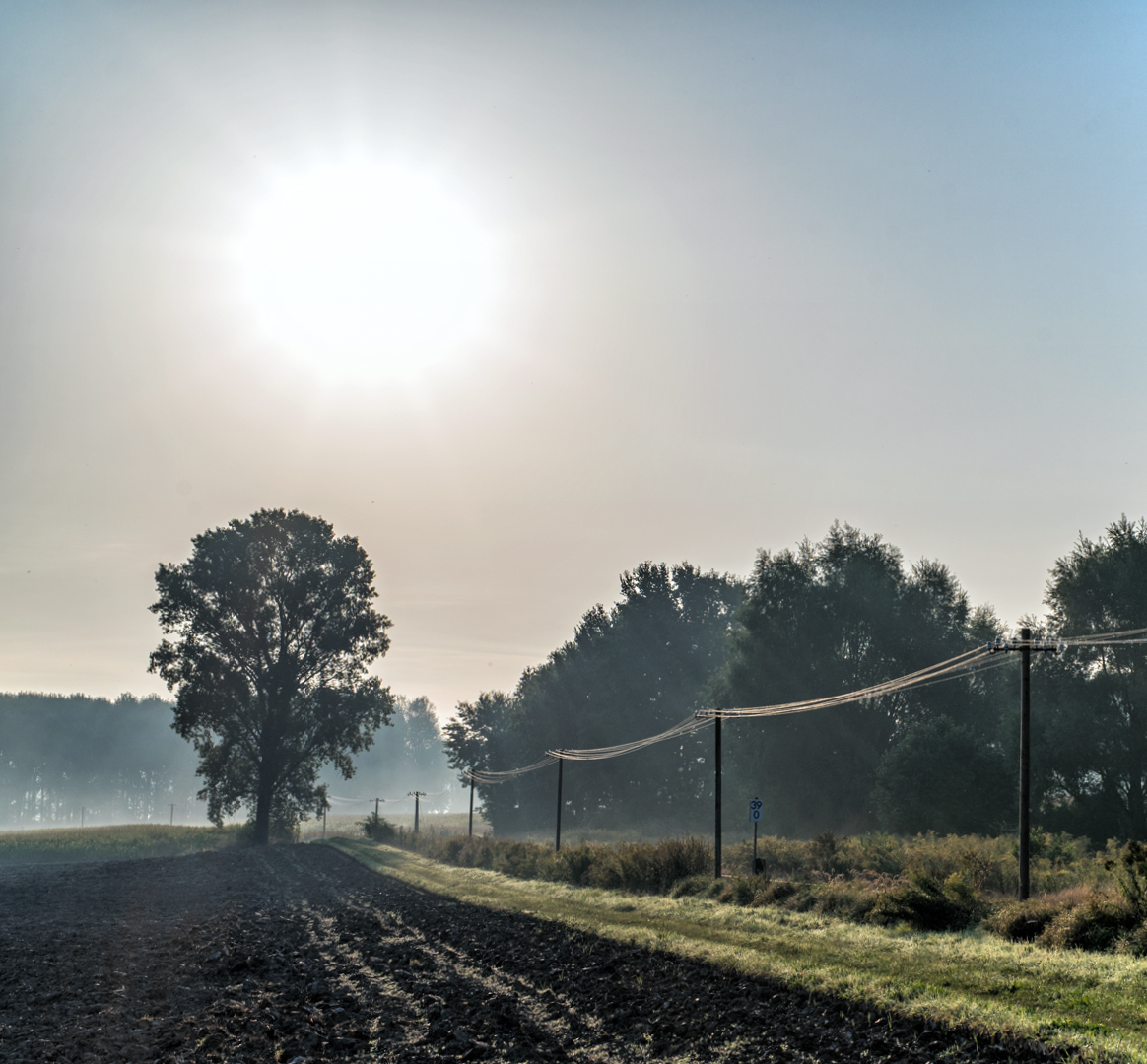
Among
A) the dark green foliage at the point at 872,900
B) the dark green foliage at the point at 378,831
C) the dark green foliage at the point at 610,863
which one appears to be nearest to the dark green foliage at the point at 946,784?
the dark green foliage at the point at 610,863

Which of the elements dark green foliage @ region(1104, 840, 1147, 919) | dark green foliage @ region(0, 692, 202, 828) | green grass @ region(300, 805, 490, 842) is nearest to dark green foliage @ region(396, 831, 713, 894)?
dark green foliage @ region(1104, 840, 1147, 919)

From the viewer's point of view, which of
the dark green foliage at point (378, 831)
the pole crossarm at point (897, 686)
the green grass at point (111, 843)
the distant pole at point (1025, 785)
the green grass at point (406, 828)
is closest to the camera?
the distant pole at point (1025, 785)

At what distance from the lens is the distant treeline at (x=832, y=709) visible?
4619 centimetres

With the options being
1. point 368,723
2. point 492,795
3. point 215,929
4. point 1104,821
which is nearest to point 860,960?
point 215,929

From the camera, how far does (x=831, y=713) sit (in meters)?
61.4

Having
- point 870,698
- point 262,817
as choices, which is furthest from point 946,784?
point 262,817

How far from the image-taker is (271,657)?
68188 millimetres

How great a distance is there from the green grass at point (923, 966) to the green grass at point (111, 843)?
54041mm

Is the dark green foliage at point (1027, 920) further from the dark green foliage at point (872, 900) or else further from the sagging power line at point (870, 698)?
the sagging power line at point (870, 698)

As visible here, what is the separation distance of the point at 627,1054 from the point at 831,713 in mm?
52485

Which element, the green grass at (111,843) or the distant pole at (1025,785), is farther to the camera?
the green grass at (111,843)

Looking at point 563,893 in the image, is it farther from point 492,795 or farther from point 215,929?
point 492,795

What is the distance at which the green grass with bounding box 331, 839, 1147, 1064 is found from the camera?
11.0 metres

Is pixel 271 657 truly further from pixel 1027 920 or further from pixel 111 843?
pixel 1027 920
